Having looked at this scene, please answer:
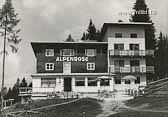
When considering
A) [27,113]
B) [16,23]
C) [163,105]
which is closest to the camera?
[163,105]

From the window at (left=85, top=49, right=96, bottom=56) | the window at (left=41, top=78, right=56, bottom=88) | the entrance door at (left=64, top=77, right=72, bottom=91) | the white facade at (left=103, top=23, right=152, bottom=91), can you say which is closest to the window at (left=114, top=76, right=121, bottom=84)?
the white facade at (left=103, top=23, right=152, bottom=91)

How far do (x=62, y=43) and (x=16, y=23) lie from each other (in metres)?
7.75

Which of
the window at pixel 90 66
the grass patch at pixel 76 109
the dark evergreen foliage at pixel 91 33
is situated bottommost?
the grass patch at pixel 76 109

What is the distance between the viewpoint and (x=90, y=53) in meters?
52.7

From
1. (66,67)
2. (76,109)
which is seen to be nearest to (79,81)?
(66,67)

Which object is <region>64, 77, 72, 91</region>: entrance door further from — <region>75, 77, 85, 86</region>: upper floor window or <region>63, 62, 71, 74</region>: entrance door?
<region>63, 62, 71, 74</region>: entrance door

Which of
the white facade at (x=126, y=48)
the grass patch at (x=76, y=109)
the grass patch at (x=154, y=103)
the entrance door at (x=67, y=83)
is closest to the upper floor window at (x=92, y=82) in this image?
the entrance door at (x=67, y=83)

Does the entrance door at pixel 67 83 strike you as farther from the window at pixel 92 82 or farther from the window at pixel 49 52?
the window at pixel 49 52

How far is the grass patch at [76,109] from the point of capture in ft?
109

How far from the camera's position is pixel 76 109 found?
36.5 metres

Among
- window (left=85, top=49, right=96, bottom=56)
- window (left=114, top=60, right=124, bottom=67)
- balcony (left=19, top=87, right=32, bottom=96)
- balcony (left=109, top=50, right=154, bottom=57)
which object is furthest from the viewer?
window (left=85, top=49, right=96, bottom=56)

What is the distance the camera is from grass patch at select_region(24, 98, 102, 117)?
109ft

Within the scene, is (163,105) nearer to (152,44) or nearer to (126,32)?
(126,32)

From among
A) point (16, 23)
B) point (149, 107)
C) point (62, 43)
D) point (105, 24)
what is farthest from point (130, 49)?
point (149, 107)
